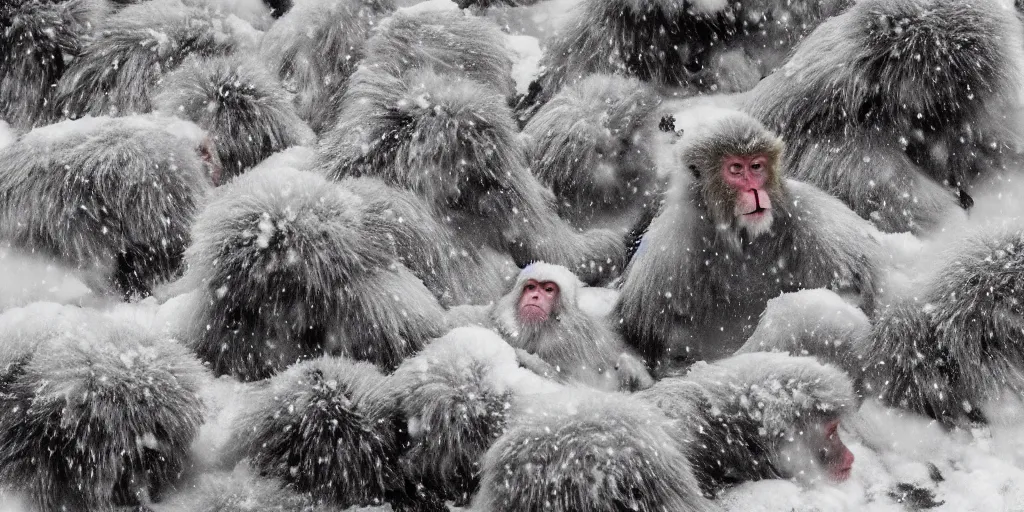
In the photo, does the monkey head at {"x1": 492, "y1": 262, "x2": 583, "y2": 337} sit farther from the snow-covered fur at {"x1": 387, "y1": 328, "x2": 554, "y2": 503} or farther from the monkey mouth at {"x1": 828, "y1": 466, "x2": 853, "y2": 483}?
the monkey mouth at {"x1": 828, "y1": 466, "x2": 853, "y2": 483}

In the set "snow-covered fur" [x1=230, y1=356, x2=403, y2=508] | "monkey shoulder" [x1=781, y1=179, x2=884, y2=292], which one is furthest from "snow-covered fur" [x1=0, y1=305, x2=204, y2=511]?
"monkey shoulder" [x1=781, y1=179, x2=884, y2=292]

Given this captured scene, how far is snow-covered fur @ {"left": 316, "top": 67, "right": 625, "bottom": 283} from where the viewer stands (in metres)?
4.20

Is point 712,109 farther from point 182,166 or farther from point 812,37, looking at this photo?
point 182,166

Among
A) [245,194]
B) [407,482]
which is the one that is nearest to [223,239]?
[245,194]

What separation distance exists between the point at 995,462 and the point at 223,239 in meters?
2.42

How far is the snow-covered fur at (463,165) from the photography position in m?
4.20

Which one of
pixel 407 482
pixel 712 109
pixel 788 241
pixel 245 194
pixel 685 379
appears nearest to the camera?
pixel 407 482

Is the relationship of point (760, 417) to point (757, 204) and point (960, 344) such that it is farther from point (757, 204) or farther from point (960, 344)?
point (757, 204)

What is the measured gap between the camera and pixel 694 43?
484 cm

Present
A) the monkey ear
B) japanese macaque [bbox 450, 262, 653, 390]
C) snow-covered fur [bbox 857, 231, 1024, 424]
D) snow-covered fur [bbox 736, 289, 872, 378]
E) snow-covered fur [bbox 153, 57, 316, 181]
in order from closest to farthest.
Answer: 1. snow-covered fur [bbox 857, 231, 1024, 424]
2. snow-covered fur [bbox 736, 289, 872, 378]
3. japanese macaque [bbox 450, 262, 653, 390]
4. snow-covered fur [bbox 153, 57, 316, 181]
5. the monkey ear

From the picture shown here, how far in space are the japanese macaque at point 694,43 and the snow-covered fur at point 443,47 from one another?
231 millimetres

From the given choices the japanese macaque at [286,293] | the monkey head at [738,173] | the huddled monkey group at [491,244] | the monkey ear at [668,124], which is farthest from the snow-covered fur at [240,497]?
the monkey ear at [668,124]

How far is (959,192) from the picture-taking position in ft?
14.1

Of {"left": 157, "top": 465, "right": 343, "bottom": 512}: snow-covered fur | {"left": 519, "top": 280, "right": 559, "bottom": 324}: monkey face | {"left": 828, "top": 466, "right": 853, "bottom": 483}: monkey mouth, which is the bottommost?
{"left": 157, "top": 465, "right": 343, "bottom": 512}: snow-covered fur
